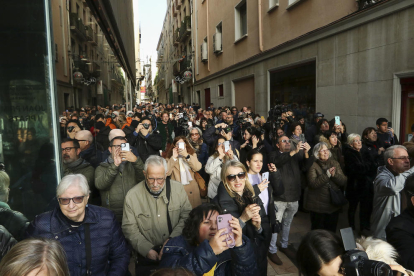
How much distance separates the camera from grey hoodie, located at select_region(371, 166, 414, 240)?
3111 millimetres

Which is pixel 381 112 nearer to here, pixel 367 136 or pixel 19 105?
pixel 367 136

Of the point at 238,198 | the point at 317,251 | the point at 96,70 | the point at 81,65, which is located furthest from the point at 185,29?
the point at 317,251

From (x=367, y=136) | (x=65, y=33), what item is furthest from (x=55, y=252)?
(x=367, y=136)

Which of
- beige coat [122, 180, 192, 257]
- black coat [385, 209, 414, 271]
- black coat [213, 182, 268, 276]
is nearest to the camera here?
black coat [385, 209, 414, 271]

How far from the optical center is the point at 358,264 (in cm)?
137

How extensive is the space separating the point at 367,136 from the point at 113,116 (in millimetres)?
6018

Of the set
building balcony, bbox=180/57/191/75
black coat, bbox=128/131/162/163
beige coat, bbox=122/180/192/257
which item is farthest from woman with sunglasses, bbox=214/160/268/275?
building balcony, bbox=180/57/191/75

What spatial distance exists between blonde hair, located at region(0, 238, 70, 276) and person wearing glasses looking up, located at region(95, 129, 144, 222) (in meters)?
1.55

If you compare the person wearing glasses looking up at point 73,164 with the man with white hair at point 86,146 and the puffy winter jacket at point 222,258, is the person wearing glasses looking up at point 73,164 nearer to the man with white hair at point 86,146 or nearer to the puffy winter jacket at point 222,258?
the man with white hair at point 86,146

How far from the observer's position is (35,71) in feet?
10.1

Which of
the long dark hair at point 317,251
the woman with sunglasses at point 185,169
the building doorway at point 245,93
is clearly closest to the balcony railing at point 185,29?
the building doorway at point 245,93

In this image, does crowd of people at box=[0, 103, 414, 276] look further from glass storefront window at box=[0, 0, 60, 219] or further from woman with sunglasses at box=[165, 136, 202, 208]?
glass storefront window at box=[0, 0, 60, 219]

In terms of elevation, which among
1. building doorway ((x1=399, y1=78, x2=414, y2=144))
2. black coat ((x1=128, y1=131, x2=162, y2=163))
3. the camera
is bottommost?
the camera

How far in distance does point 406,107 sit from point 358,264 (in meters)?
5.88
